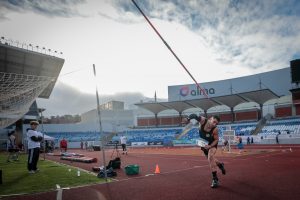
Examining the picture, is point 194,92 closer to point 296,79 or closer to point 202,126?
point 296,79

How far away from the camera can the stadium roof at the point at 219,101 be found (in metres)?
54.3

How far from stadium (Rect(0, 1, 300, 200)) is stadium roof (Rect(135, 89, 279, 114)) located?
25 centimetres

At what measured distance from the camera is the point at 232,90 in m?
69.1

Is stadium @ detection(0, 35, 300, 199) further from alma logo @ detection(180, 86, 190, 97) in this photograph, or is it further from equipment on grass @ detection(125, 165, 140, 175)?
equipment on grass @ detection(125, 165, 140, 175)

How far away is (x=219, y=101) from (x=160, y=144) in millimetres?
17378

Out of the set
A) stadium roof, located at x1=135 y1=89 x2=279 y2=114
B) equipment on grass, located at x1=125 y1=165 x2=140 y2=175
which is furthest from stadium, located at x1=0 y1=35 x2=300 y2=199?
equipment on grass, located at x1=125 y1=165 x2=140 y2=175

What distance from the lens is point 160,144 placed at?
55.7 meters

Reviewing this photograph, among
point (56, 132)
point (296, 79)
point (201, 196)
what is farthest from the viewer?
point (56, 132)

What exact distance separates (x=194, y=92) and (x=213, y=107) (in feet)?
21.0

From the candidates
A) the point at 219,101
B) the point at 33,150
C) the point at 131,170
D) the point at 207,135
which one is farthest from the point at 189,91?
the point at 207,135

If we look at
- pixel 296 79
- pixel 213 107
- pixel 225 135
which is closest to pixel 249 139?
pixel 296 79

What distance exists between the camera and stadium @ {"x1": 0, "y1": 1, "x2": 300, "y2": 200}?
28.0 ft

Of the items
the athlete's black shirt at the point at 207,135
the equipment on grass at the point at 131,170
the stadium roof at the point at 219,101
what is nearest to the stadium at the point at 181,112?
the stadium roof at the point at 219,101

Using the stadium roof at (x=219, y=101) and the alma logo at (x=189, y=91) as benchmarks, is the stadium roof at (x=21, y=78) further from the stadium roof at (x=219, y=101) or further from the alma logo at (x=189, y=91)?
the alma logo at (x=189, y=91)
